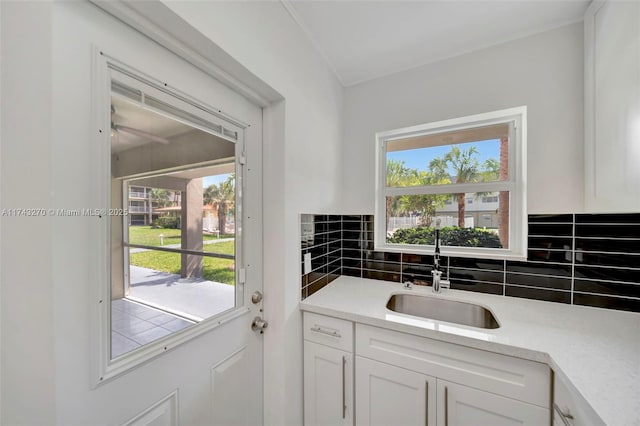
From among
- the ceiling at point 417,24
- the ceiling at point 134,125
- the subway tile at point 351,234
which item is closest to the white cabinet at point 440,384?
the subway tile at point 351,234

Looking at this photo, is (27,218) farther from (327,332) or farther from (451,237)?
(451,237)

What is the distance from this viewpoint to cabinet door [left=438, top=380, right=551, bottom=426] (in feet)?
2.93

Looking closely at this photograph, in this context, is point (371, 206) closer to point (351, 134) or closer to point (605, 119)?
point (351, 134)

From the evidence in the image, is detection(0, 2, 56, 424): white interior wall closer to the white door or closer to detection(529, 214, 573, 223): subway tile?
Result: the white door

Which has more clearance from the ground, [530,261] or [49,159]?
[49,159]

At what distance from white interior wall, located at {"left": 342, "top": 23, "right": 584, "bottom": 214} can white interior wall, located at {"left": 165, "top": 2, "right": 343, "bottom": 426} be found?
0.76 metres

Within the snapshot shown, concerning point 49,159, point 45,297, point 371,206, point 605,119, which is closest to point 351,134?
point 371,206

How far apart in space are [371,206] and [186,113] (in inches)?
53.7

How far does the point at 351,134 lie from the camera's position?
1901 mm

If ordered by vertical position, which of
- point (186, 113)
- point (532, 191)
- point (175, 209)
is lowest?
point (175, 209)

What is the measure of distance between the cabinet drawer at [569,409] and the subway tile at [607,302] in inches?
29.1

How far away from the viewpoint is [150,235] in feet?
2.68

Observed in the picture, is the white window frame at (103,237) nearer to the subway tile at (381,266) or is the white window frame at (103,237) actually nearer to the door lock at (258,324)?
the door lock at (258,324)

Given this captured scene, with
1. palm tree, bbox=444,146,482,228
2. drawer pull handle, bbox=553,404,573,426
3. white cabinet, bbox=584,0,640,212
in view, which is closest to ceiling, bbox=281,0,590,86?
white cabinet, bbox=584,0,640,212
